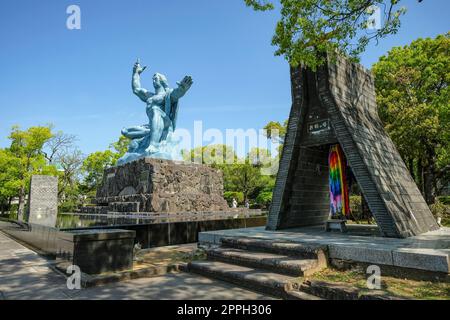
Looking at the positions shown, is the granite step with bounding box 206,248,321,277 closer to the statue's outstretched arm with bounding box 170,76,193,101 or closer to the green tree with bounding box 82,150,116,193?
the statue's outstretched arm with bounding box 170,76,193,101

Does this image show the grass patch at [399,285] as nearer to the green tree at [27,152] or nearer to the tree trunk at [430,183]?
the tree trunk at [430,183]

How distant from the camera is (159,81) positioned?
2244 centimetres

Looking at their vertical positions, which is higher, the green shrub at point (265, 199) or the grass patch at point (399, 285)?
the green shrub at point (265, 199)

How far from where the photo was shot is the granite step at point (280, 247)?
4.86m

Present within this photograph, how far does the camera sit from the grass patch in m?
3.48

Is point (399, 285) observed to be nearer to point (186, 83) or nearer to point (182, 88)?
point (186, 83)

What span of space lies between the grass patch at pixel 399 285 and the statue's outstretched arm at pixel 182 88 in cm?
1806

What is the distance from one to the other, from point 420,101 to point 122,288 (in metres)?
17.9

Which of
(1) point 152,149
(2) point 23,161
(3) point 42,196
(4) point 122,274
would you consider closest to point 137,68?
(1) point 152,149

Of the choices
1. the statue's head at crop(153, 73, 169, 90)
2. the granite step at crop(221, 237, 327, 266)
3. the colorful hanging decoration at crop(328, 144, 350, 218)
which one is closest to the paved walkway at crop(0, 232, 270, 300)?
the granite step at crop(221, 237, 327, 266)

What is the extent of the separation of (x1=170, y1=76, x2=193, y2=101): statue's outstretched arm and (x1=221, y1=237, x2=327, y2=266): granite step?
632 inches

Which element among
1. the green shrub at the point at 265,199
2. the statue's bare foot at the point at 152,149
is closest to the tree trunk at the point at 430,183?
the statue's bare foot at the point at 152,149

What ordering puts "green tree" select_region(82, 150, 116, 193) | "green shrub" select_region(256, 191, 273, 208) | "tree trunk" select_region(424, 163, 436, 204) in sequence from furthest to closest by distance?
"green tree" select_region(82, 150, 116, 193)
"green shrub" select_region(256, 191, 273, 208)
"tree trunk" select_region(424, 163, 436, 204)
